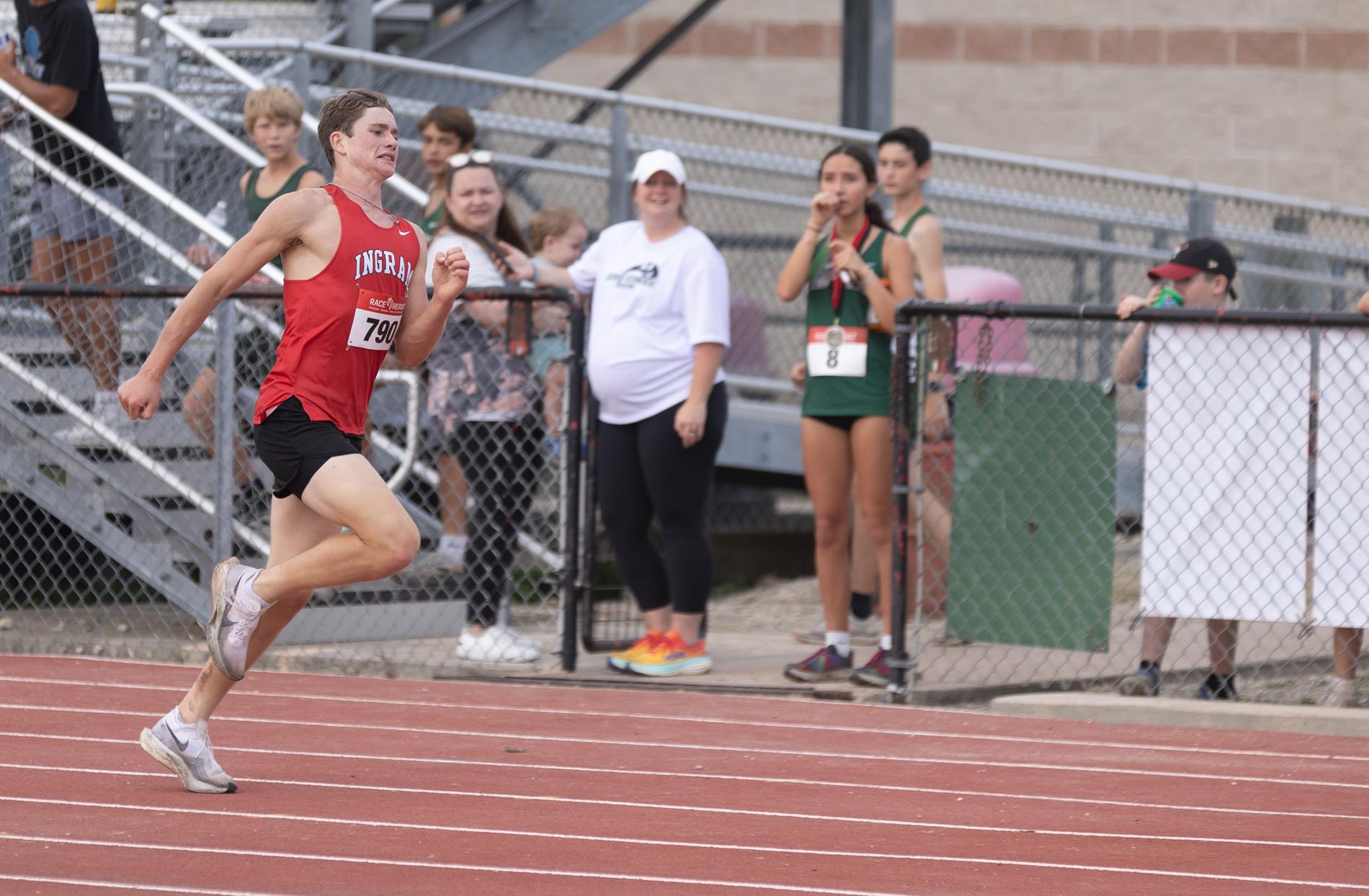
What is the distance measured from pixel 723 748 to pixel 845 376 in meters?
1.70

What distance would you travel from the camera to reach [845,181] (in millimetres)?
6980

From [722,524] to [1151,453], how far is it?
6491mm

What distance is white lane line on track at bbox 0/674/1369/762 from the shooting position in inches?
238

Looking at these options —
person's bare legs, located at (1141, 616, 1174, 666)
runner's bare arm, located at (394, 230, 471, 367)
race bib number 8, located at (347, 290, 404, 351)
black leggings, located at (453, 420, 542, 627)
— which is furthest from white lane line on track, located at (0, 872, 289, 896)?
person's bare legs, located at (1141, 616, 1174, 666)

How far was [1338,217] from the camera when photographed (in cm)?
1108

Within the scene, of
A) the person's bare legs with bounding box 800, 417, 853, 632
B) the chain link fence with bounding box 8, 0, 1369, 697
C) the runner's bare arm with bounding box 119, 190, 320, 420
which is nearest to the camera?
the runner's bare arm with bounding box 119, 190, 320, 420

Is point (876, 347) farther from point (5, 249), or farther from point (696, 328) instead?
point (5, 249)

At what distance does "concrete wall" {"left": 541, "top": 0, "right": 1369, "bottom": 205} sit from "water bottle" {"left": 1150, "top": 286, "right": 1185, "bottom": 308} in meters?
11.4

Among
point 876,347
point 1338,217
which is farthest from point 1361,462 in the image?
point 1338,217

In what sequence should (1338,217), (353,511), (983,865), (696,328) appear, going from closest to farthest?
(983,865) < (353,511) < (696,328) < (1338,217)

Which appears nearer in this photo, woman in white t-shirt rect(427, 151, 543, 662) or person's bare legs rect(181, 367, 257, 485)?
woman in white t-shirt rect(427, 151, 543, 662)

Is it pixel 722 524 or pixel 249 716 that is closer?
pixel 249 716

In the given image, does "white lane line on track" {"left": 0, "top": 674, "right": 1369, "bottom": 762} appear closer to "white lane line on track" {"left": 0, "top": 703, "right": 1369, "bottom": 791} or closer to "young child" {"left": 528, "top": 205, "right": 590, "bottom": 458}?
"white lane line on track" {"left": 0, "top": 703, "right": 1369, "bottom": 791}

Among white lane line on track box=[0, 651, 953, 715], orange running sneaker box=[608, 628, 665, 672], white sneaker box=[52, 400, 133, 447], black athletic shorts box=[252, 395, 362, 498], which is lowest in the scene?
Result: white lane line on track box=[0, 651, 953, 715]
